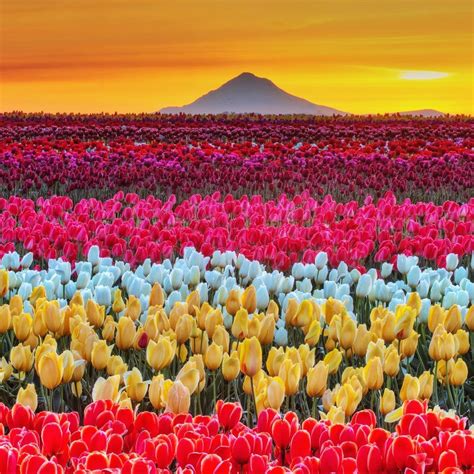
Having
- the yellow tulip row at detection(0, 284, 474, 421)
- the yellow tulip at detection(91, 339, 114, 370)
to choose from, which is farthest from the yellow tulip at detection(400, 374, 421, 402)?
the yellow tulip at detection(91, 339, 114, 370)

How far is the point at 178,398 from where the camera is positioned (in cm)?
287

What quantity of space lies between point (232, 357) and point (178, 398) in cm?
56

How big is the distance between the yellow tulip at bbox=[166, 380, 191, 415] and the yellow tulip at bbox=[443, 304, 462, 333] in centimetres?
155

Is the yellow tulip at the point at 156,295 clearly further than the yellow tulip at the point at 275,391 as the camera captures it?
Yes

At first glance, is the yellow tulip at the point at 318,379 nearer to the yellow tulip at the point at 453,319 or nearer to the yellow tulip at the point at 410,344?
the yellow tulip at the point at 410,344

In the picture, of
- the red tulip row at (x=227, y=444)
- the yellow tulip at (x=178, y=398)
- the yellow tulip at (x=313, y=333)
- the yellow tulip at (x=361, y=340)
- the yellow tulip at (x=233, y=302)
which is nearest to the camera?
the red tulip row at (x=227, y=444)

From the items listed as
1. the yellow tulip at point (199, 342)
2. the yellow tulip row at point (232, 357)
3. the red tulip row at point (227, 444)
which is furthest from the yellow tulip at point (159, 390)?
the yellow tulip at point (199, 342)

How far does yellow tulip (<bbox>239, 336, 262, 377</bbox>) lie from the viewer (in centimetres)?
321

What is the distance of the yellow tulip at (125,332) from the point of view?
378 centimetres

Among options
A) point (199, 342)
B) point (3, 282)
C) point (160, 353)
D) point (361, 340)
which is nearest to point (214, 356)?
point (160, 353)

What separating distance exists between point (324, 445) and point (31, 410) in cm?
108

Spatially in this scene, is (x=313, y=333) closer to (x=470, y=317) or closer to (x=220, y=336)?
(x=220, y=336)

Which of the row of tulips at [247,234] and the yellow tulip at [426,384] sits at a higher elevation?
the row of tulips at [247,234]

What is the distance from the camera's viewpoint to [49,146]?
1748 cm
